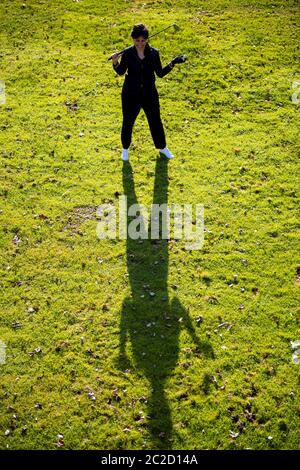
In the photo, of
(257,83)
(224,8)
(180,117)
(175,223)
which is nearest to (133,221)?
(175,223)

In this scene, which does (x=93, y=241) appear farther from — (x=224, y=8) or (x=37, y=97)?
(x=224, y=8)

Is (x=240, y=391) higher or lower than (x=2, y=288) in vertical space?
lower

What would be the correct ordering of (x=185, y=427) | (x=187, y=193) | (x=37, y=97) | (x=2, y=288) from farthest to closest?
(x=37, y=97)
(x=187, y=193)
(x=2, y=288)
(x=185, y=427)

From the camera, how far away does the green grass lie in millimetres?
7309

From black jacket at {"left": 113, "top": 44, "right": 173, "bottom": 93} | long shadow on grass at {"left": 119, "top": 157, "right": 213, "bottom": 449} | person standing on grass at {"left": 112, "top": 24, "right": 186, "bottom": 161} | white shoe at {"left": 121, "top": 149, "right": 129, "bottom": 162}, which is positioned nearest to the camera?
long shadow on grass at {"left": 119, "top": 157, "right": 213, "bottom": 449}

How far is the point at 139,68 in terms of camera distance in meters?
9.67

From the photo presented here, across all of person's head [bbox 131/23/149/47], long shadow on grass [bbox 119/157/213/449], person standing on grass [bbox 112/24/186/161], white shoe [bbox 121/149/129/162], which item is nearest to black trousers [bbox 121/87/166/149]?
person standing on grass [bbox 112/24/186/161]

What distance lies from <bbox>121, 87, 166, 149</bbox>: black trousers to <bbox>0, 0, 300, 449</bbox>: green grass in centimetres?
87

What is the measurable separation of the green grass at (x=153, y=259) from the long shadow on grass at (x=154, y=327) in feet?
0.10

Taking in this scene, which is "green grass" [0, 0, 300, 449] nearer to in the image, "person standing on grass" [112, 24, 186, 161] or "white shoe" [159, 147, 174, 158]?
"white shoe" [159, 147, 174, 158]

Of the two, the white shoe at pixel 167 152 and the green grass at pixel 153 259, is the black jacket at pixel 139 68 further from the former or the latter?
the green grass at pixel 153 259

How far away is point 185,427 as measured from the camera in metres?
7.11

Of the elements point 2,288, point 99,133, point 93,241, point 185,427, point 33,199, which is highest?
point 99,133

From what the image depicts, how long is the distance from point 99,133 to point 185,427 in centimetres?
843
